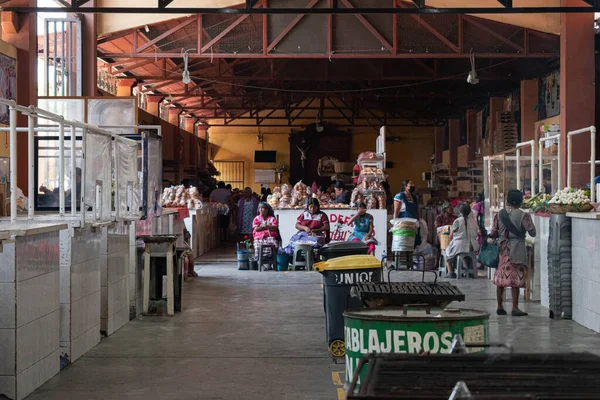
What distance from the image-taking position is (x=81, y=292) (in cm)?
810

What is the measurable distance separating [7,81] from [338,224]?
708 cm

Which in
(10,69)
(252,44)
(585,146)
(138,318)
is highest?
(252,44)

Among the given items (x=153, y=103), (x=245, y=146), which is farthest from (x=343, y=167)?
(x=153, y=103)

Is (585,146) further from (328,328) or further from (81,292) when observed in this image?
(81,292)

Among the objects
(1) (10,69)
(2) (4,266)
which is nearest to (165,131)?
(1) (10,69)

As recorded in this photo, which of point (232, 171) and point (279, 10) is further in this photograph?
point (232, 171)

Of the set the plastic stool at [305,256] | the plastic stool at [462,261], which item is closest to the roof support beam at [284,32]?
the plastic stool at [305,256]

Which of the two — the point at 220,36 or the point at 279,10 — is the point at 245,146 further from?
the point at 279,10

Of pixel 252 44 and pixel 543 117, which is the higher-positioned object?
pixel 252 44

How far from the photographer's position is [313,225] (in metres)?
16.3

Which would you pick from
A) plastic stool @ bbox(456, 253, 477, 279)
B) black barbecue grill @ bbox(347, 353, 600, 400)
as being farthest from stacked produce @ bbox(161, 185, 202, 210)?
black barbecue grill @ bbox(347, 353, 600, 400)

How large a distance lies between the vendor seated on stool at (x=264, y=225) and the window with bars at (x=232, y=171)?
24808mm

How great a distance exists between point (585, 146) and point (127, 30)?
32.6ft

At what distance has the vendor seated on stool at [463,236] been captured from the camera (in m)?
14.7
